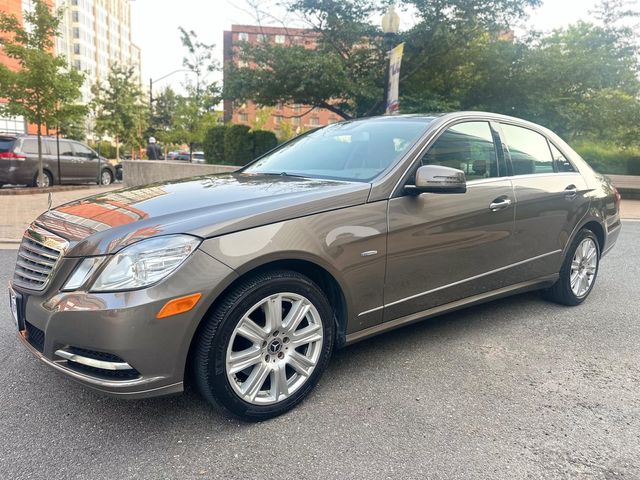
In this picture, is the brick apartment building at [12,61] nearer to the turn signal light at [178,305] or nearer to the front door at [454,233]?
the front door at [454,233]

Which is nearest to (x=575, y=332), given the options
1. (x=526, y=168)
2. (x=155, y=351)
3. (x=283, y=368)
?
(x=526, y=168)

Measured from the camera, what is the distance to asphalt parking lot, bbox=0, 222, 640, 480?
2.19m

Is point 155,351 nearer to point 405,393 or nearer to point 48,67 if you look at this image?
point 405,393

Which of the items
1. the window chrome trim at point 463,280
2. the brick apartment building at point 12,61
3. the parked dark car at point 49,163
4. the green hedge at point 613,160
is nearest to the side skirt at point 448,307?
the window chrome trim at point 463,280

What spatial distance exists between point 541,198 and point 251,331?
8.68 feet

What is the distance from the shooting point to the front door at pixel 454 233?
118 inches

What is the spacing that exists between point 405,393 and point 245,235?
4.41ft

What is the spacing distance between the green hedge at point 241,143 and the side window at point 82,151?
4300mm

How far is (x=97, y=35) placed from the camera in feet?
304

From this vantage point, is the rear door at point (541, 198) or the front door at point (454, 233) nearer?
the front door at point (454, 233)

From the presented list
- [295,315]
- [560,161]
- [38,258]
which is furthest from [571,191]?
[38,258]

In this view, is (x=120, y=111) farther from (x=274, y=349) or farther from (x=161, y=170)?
(x=274, y=349)

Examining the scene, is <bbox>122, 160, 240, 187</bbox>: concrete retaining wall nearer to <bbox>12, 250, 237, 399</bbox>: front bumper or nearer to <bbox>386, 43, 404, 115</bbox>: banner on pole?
<bbox>386, 43, 404, 115</bbox>: banner on pole

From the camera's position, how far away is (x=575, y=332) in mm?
3879
